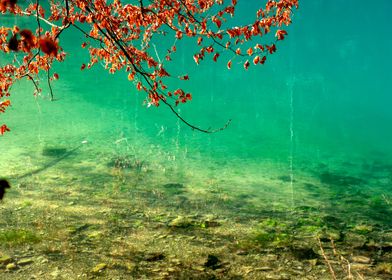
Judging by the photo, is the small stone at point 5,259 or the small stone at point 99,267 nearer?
the small stone at point 99,267

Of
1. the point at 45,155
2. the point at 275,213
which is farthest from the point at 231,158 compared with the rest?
the point at 45,155

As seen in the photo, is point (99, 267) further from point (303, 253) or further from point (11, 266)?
point (303, 253)

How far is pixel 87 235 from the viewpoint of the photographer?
28.1 feet

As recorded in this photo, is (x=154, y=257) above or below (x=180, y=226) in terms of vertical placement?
below

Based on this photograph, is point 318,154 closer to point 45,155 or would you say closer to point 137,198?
point 137,198

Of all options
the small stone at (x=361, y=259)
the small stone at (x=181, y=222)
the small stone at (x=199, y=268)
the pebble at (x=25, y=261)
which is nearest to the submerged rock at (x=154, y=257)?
the small stone at (x=199, y=268)

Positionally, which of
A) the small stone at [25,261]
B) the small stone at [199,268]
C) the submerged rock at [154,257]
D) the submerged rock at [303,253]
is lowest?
the small stone at [199,268]

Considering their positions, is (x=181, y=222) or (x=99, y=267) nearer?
(x=99, y=267)

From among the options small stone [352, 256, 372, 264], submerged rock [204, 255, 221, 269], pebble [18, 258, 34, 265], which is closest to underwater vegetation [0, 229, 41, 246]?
pebble [18, 258, 34, 265]

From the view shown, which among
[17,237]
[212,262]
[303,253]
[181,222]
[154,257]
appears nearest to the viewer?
→ [212,262]

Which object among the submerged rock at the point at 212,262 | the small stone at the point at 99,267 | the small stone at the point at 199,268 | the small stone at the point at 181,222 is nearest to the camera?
the small stone at the point at 99,267

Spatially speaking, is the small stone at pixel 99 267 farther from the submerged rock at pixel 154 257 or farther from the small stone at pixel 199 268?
the small stone at pixel 199 268

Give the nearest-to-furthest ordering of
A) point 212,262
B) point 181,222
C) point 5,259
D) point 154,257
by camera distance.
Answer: point 5,259 < point 212,262 < point 154,257 < point 181,222

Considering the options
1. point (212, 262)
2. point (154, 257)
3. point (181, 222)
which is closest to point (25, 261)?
point (154, 257)
